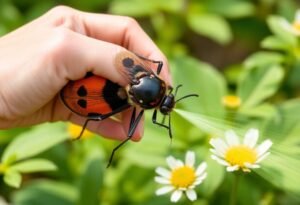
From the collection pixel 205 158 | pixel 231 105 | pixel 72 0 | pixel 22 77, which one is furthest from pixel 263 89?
pixel 72 0

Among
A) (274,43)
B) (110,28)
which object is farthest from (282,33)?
(110,28)

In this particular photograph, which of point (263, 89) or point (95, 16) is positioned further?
point (263, 89)

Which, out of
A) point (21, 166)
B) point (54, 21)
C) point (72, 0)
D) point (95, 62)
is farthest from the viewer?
point (72, 0)

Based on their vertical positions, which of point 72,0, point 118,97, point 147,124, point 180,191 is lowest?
point 72,0

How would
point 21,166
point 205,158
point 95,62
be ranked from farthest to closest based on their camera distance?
point 205,158, point 21,166, point 95,62

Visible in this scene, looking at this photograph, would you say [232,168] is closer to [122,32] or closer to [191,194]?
[191,194]

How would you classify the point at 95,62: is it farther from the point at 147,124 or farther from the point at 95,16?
the point at 147,124
